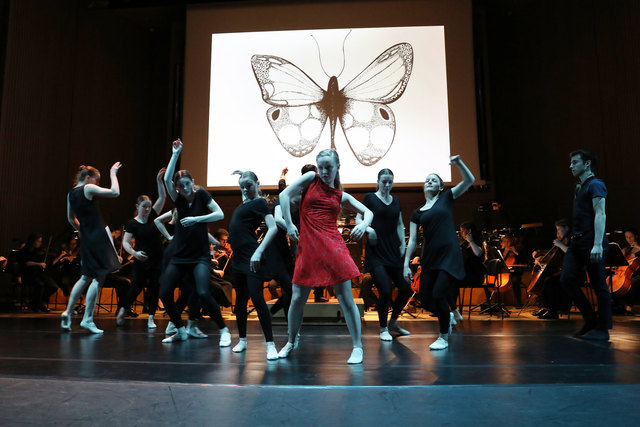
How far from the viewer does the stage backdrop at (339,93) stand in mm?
8898

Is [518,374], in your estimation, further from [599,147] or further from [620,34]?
[620,34]

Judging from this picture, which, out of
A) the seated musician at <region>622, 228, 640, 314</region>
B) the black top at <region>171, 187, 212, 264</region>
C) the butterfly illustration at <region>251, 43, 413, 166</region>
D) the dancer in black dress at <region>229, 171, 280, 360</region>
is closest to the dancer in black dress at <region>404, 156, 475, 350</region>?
the dancer in black dress at <region>229, 171, 280, 360</region>

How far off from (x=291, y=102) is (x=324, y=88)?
69 cm

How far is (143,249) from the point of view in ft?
16.8

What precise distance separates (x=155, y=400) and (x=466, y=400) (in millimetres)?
1366

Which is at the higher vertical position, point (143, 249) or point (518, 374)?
point (143, 249)

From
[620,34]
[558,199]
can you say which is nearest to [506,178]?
[558,199]

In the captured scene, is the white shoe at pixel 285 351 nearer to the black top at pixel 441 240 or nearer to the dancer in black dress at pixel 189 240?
the dancer in black dress at pixel 189 240

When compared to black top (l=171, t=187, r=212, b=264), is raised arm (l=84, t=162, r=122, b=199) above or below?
above

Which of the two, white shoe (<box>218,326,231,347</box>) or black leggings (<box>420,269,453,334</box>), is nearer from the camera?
black leggings (<box>420,269,453,334</box>)

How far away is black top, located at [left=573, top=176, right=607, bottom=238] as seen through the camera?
379 centimetres

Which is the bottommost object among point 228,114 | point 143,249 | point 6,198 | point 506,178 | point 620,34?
point 143,249

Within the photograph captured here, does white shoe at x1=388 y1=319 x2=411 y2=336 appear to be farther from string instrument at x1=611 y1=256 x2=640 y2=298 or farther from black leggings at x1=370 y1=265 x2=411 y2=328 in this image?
string instrument at x1=611 y1=256 x2=640 y2=298

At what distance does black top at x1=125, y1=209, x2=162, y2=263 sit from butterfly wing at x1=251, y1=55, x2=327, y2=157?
4.25 m
